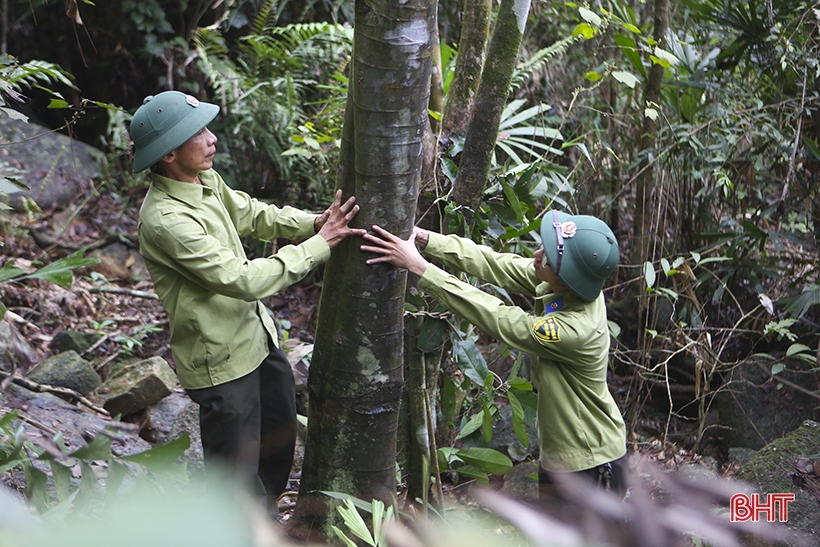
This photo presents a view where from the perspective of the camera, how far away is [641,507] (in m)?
0.79

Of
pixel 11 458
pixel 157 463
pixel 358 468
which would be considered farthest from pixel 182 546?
pixel 358 468

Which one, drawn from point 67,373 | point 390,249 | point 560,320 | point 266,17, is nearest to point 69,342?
point 67,373

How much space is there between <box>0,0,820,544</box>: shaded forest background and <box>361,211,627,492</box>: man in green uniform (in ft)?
0.91

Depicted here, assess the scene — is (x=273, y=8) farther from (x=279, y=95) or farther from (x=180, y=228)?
(x=180, y=228)

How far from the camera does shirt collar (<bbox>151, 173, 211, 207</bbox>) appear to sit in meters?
2.56

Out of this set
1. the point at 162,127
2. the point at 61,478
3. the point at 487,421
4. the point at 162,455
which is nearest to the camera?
the point at 162,455

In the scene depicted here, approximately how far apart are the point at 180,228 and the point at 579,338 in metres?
1.50

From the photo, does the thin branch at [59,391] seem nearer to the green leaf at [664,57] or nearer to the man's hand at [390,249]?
the man's hand at [390,249]

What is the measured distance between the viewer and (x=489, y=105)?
10.00 feet

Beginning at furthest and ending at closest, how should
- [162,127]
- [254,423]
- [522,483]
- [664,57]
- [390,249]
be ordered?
[664,57] < [522,483] < [254,423] < [162,127] < [390,249]

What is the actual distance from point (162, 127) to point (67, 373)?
2348 millimetres

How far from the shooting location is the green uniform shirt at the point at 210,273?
8.00 ft

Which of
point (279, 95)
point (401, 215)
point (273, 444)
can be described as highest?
point (279, 95)

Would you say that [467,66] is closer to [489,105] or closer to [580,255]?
[489,105]
